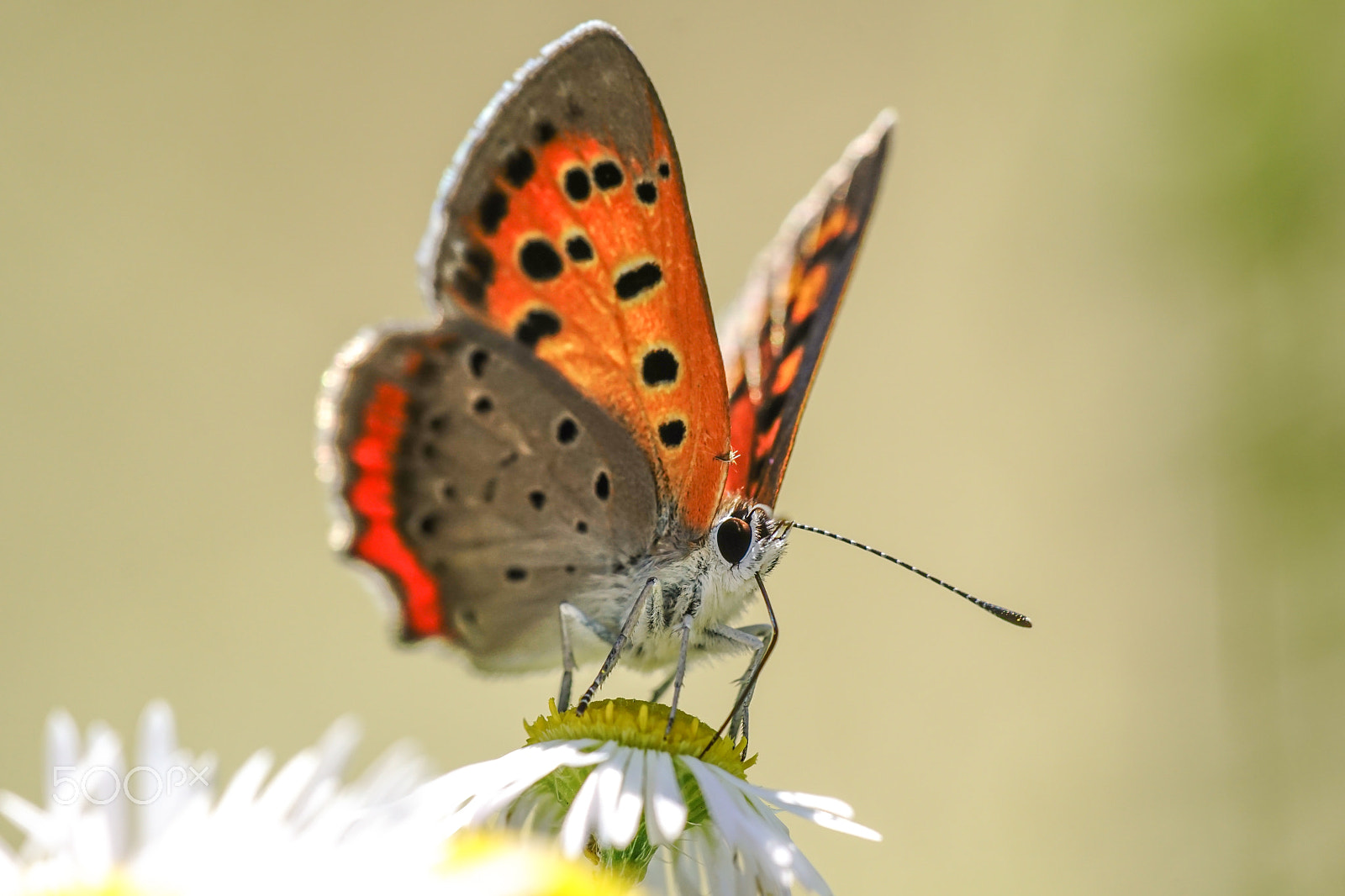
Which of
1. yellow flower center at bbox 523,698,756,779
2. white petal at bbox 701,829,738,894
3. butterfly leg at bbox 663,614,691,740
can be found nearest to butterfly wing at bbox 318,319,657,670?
butterfly leg at bbox 663,614,691,740

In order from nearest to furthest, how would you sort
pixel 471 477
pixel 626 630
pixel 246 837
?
pixel 246 837
pixel 626 630
pixel 471 477

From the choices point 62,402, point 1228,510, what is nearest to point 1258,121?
point 1228,510

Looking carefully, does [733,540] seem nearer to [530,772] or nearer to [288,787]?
[530,772]

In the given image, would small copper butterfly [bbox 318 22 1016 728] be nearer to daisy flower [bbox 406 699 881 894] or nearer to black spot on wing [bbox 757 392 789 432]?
black spot on wing [bbox 757 392 789 432]

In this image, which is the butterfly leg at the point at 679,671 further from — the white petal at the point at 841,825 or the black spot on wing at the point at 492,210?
the black spot on wing at the point at 492,210

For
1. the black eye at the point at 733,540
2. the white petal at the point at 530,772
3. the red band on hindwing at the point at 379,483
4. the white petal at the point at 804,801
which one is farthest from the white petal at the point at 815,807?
the red band on hindwing at the point at 379,483

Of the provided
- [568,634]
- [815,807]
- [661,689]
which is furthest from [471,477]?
[815,807]

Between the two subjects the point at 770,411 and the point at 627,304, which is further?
the point at 770,411

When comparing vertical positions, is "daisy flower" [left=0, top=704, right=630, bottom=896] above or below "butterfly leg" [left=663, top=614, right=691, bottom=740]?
above
